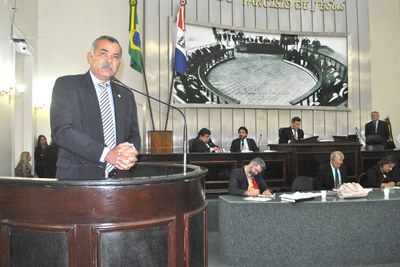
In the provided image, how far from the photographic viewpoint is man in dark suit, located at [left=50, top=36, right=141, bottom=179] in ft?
5.21

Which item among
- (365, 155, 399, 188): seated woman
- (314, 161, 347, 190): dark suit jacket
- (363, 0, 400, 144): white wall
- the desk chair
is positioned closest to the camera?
the desk chair

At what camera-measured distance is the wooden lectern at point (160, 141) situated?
7.26 m

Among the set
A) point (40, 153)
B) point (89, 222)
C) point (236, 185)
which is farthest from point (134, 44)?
point (89, 222)

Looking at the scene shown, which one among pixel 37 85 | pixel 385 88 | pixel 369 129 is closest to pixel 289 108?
pixel 369 129

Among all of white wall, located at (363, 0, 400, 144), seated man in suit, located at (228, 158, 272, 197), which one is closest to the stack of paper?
seated man in suit, located at (228, 158, 272, 197)

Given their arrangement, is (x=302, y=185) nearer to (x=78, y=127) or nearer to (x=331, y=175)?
(x=331, y=175)

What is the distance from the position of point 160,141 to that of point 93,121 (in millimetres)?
5589

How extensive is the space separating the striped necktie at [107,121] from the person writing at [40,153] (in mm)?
5728

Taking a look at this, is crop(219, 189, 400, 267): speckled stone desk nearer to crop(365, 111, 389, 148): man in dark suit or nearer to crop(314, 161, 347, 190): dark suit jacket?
crop(314, 161, 347, 190): dark suit jacket

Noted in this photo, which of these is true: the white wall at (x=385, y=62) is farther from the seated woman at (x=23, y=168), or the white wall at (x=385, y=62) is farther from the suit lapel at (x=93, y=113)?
the suit lapel at (x=93, y=113)

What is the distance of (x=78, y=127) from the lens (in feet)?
5.61

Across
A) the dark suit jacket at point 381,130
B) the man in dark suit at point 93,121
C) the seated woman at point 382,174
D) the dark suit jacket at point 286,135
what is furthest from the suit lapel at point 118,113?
the dark suit jacket at point 381,130

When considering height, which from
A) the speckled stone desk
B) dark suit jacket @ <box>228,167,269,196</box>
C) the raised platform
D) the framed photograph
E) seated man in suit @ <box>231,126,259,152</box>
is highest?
the framed photograph

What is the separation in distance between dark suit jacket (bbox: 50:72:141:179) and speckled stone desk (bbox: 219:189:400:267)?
85.3 inches
